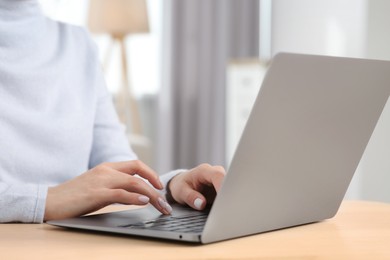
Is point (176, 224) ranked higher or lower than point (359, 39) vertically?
higher

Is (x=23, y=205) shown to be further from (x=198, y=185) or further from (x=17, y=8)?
(x=17, y=8)

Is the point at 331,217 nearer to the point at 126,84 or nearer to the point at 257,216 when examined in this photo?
the point at 257,216

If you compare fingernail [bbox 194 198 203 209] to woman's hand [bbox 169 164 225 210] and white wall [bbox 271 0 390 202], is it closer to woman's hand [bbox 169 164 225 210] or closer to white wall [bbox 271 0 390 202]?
woman's hand [bbox 169 164 225 210]

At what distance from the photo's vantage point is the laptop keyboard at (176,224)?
3.16 ft

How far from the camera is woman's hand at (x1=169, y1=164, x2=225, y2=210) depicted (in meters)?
1.23

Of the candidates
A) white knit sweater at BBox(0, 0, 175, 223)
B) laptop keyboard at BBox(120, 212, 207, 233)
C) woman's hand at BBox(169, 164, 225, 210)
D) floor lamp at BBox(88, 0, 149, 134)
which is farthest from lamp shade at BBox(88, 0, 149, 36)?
laptop keyboard at BBox(120, 212, 207, 233)

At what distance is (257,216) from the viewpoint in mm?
992

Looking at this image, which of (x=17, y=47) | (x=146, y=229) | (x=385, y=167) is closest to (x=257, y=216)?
(x=146, y=229)

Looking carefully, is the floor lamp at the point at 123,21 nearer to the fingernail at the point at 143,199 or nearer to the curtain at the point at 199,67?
the curtain at the point at 199,67

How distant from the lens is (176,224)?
1.02 m

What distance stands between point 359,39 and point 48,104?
6.96ft

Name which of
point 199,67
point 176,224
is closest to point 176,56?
point 199,67

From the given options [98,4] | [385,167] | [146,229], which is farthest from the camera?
[98,4]

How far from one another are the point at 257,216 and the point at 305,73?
0.21 metres
